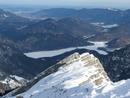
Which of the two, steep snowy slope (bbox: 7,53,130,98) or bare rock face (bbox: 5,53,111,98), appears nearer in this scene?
steep snowy slope (bbox: 7,53,130,98)

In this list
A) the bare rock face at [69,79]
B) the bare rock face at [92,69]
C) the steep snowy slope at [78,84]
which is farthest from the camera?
the bare rock face at [92,69]

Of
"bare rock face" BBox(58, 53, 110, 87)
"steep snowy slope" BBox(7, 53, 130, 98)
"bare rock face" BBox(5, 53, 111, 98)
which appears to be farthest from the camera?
"bare rock face" BBox(58, 53, 110, 87)

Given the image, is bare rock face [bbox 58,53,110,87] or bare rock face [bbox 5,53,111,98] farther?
bare rock face [bbox 58,53,110,87]

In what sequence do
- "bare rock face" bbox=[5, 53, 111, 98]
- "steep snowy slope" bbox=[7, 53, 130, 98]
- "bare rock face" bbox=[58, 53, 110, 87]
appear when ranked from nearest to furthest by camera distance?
"steep snowy slope" bbox=[7, 53, 130, 98] < "bare rock face" bbox=[5, 53, 111, 98] < "bare rock face" bbox=[58, 53, 110, 87]

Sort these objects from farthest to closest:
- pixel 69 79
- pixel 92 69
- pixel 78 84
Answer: pixel 92 69
pixel 69 79
pixel 78 84

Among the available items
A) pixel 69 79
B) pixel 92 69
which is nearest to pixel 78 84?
pixel 69 79

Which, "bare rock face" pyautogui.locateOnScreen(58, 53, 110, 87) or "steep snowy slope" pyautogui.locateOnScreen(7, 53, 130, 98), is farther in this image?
"bare rock face" pyautogui.locateOnScreen(58, 53, 110, 87)

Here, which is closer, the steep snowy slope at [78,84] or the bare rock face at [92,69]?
the steep snowy slope at [78,84]

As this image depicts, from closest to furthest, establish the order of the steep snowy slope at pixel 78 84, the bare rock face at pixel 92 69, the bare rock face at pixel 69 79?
the steep snowy slope at pixel 78 84
the bare rock face at pixel 69 79
the bare rock face at pixel 92 69

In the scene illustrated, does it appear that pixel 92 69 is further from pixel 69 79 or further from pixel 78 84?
pixel 78 84

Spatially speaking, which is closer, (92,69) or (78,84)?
(78,84)
